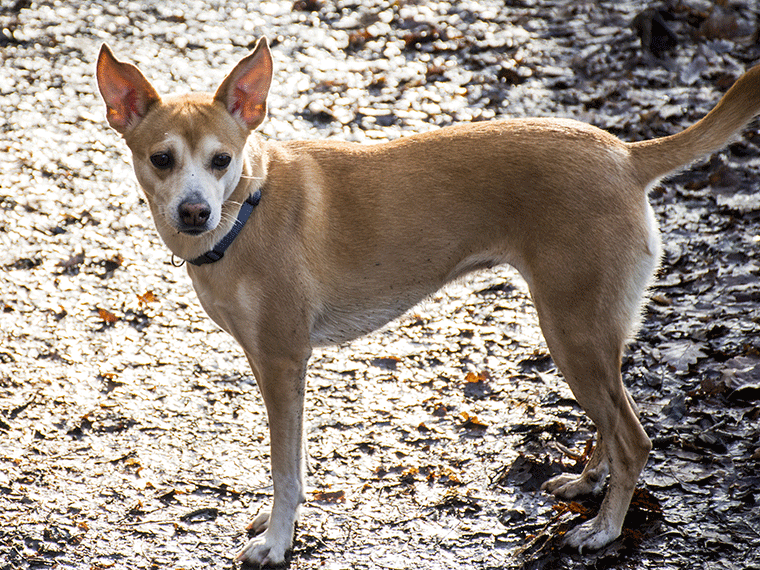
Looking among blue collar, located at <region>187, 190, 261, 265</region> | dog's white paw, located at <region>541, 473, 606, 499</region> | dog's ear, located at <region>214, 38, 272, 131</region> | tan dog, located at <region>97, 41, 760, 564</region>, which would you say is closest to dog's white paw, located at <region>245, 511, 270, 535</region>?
tan dog, located at <region>97, 41, 760, 564</region>

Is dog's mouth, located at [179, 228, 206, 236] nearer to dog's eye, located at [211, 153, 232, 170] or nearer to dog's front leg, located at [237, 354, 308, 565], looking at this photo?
dog's eye, located at [211, 153, 232, 170]

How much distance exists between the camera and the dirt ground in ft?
11.5

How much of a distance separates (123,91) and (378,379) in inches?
85.4

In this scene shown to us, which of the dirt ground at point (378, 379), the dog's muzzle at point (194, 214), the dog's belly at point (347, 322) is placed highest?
the dog's muzzle at point (194, 214)

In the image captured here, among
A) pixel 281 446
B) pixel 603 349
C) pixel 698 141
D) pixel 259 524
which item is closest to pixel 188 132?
pixel 281 446

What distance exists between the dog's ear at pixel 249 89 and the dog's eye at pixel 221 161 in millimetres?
223

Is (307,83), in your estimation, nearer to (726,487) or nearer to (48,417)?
(48,417)

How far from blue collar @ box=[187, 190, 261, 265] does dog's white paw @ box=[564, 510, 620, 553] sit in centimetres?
194

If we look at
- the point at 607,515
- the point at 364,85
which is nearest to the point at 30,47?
the point at 364,85

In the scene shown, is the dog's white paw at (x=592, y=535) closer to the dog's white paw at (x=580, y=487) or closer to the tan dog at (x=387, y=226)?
Answer: the tan dog at (x=387, y=226)

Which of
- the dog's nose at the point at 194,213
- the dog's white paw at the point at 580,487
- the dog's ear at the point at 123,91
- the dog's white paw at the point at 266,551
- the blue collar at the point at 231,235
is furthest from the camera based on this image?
the dog's white paw at the point at 580,487

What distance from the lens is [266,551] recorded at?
11.2ft

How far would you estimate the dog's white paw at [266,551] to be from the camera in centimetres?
338

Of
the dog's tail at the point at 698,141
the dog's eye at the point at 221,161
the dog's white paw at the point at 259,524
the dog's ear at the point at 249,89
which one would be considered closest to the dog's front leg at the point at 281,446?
the dog's white paw at the point at 259,524
